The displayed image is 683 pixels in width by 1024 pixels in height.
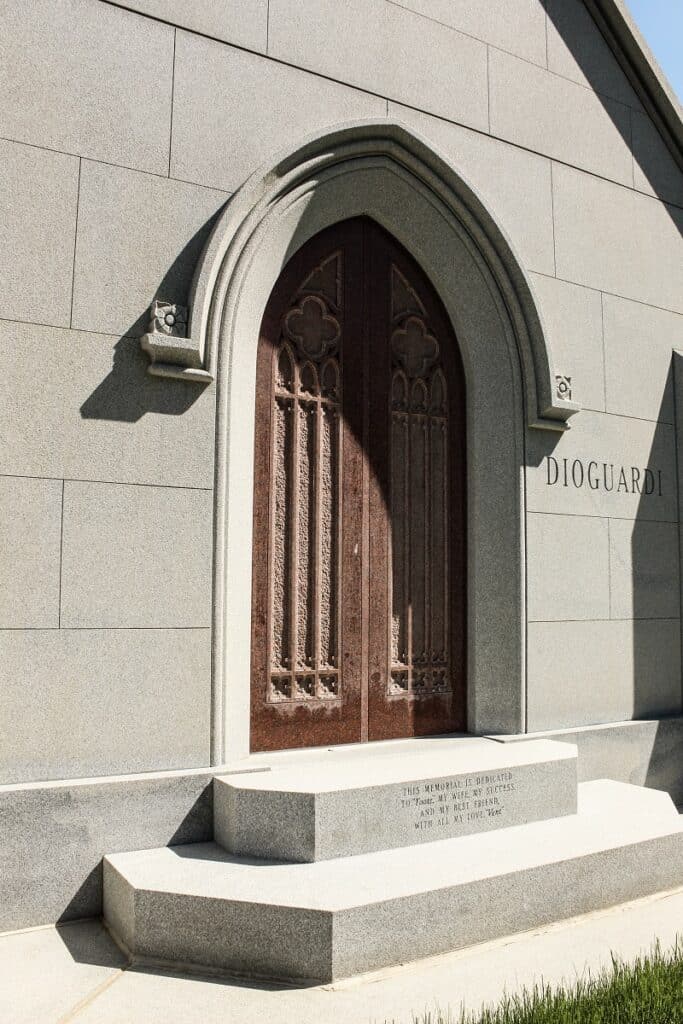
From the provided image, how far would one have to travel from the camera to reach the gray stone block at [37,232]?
5.06 m

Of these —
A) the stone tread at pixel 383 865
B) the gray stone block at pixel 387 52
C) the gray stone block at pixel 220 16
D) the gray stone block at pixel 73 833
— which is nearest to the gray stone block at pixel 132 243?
the gray stone block at pixel 220 16

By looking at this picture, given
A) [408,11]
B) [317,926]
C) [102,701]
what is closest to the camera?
[317,926]

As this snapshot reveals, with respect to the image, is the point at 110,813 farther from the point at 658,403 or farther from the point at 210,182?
the point at 658,403

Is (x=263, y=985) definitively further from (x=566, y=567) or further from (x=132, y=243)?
(x=132, y=243)

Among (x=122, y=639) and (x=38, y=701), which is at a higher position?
(x=122, y=639)

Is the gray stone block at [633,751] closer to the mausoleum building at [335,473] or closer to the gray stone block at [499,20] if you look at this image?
the mausoleum building at [335,473]

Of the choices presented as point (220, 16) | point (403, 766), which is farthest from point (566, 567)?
point (220, 16)

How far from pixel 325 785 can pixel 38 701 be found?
172 cm

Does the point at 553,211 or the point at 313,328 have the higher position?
the point at 553,211

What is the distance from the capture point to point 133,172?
17.9ft

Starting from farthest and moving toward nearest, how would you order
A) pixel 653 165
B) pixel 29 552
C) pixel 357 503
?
pixel 653 165 < pixel 357 503 < pixel 29 552

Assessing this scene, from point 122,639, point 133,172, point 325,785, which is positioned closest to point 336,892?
point 325,785

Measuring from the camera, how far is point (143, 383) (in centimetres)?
536

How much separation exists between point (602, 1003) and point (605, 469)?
15.1 feet
